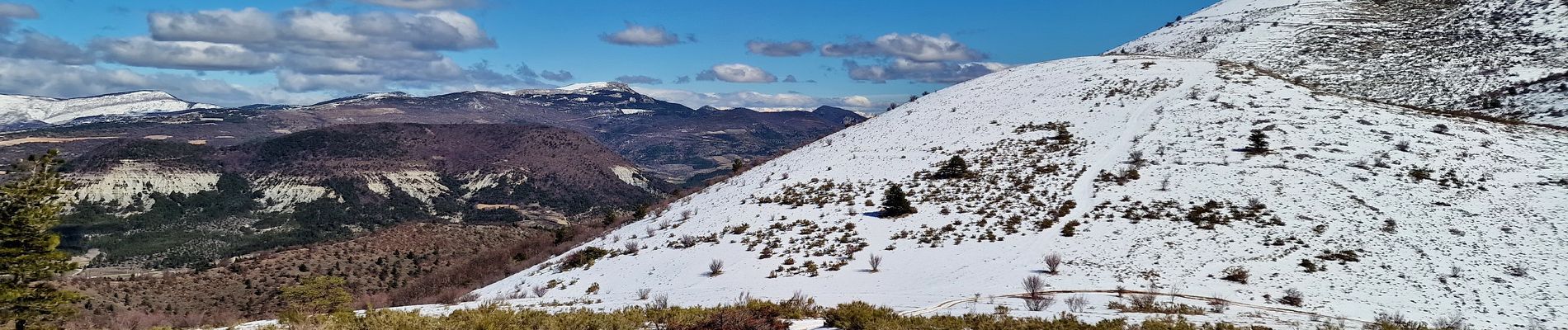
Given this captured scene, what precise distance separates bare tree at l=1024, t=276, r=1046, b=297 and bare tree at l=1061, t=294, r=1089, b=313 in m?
0.81

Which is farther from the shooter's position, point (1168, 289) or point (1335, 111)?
point (1335, 111)

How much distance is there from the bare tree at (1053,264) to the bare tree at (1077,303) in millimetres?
2496

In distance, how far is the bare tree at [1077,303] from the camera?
49.0ft

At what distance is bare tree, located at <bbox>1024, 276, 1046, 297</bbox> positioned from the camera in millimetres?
16750

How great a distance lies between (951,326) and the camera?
42.1ft

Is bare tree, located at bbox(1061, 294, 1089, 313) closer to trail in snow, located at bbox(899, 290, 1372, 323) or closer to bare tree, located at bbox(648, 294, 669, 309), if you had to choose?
trail in snow, located at bbox(899, 290, 1372, 323)

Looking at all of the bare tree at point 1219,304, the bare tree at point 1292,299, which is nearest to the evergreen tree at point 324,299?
the bare tree at point 1219,304

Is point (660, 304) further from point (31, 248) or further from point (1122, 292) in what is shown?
point (31, 248)

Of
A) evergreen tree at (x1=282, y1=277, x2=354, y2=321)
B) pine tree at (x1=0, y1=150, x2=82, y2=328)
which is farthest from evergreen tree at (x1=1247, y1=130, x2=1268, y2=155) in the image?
pine tree at (x1=0, y1=150, x2=82, y2=328)

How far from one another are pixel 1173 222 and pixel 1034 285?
320 inches

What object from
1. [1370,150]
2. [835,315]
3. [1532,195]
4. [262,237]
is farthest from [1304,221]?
[262,237]

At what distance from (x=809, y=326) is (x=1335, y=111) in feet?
109

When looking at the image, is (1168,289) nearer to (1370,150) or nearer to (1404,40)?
(1370,150)

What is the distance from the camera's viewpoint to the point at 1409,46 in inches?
1906
